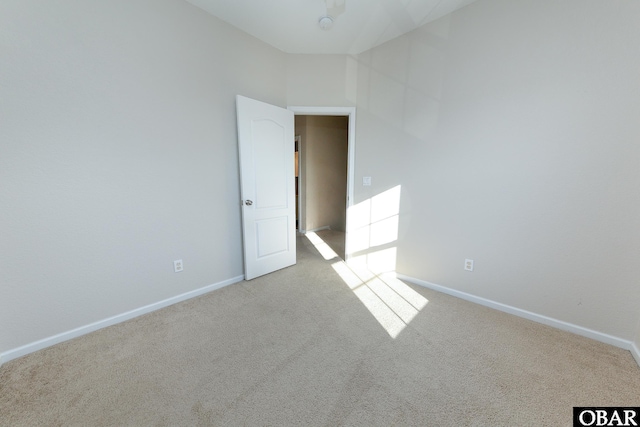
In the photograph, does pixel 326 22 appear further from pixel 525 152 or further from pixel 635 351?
pixel 635 351

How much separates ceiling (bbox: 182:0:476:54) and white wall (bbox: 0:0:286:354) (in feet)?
0.77

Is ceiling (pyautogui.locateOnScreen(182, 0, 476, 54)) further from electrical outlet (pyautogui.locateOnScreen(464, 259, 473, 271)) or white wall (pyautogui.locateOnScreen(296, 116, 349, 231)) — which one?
electrical outlet (pyautogui.locateOnScreen(464, 259, 473, 271))

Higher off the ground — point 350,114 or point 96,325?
point 350,114

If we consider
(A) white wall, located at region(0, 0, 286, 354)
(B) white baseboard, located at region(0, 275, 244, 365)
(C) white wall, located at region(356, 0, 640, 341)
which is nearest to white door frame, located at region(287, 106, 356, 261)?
(C) white wall, located at region(356, 0, 640, 341)

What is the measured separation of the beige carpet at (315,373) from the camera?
127 centimetres

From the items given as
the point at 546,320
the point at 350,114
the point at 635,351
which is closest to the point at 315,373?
the point at 546,320

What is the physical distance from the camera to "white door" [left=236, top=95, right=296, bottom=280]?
267cm

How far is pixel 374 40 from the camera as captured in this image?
2.74m

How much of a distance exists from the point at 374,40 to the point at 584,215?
259 cm

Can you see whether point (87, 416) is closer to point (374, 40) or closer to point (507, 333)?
point (507, 333)

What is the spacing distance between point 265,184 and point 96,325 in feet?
6.40

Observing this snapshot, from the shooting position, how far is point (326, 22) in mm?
2359

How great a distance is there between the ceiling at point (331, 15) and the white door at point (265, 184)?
2.47 ft

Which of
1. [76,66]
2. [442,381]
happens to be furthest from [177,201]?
[442,381]
